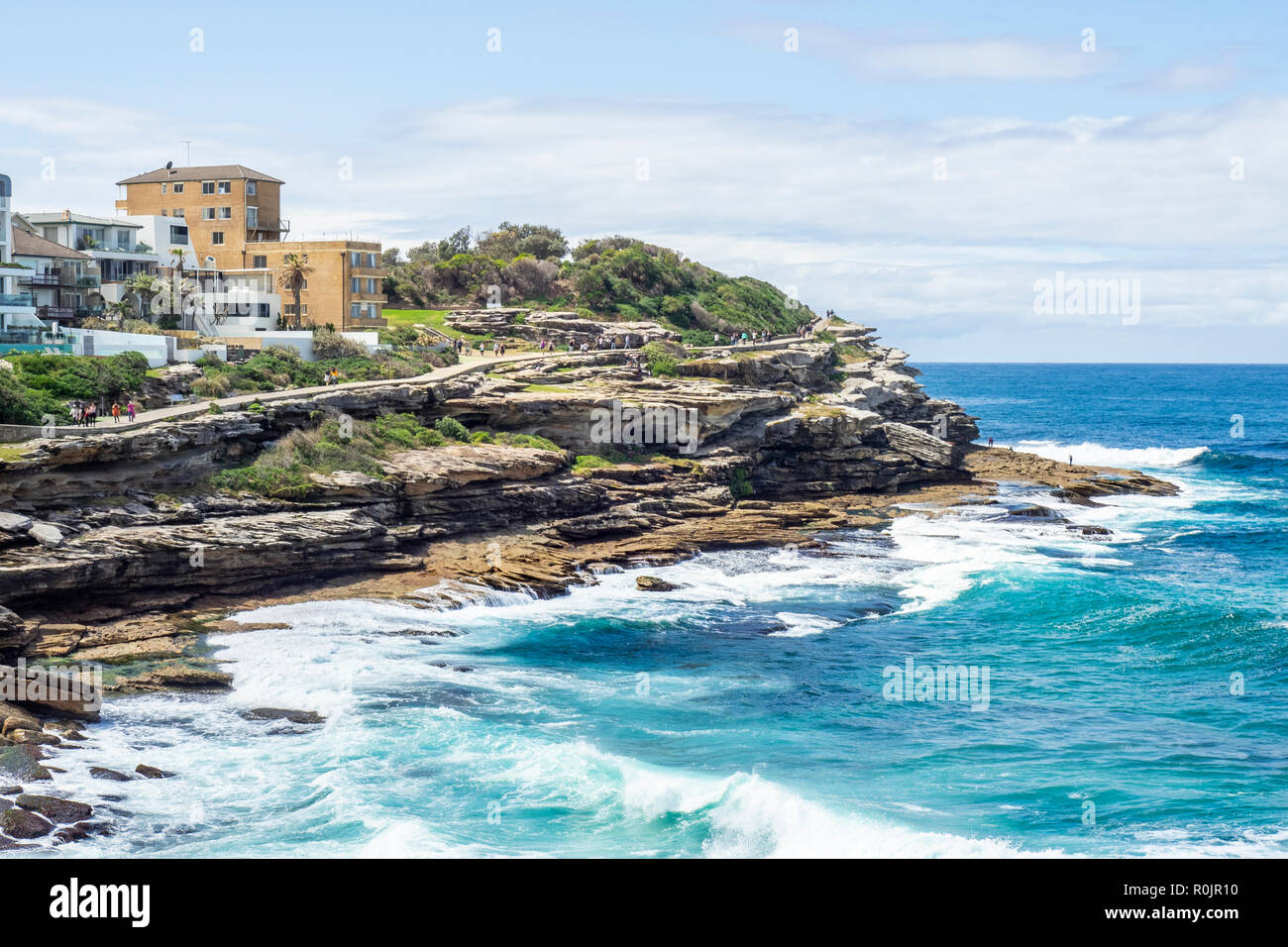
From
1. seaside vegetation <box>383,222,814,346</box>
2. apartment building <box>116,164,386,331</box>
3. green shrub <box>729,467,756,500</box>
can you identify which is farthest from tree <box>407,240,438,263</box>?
green shrub <box>729,467,756,500</box>

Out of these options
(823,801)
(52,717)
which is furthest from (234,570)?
(823,801)

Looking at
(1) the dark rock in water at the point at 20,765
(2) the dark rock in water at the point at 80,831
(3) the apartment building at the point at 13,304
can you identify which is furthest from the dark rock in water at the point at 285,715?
(3) the apartment building at the point at 13,304

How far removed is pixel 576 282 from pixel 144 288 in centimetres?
3425

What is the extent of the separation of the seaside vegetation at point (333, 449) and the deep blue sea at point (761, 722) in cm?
622

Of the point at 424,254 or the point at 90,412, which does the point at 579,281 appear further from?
the point at 90,412

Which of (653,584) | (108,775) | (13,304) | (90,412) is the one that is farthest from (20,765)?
(13,304)

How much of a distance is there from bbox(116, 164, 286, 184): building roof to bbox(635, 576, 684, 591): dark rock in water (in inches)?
1623

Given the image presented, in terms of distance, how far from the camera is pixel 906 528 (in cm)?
5603

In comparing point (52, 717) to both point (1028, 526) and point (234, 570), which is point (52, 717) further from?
point (1028, 526)

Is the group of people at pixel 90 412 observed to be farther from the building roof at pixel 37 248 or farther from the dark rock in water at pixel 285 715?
the building roof at pixel 37 248

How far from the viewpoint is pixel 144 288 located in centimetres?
6084

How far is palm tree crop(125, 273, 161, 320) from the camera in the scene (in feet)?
199

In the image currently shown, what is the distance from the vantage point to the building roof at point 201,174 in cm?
7069
